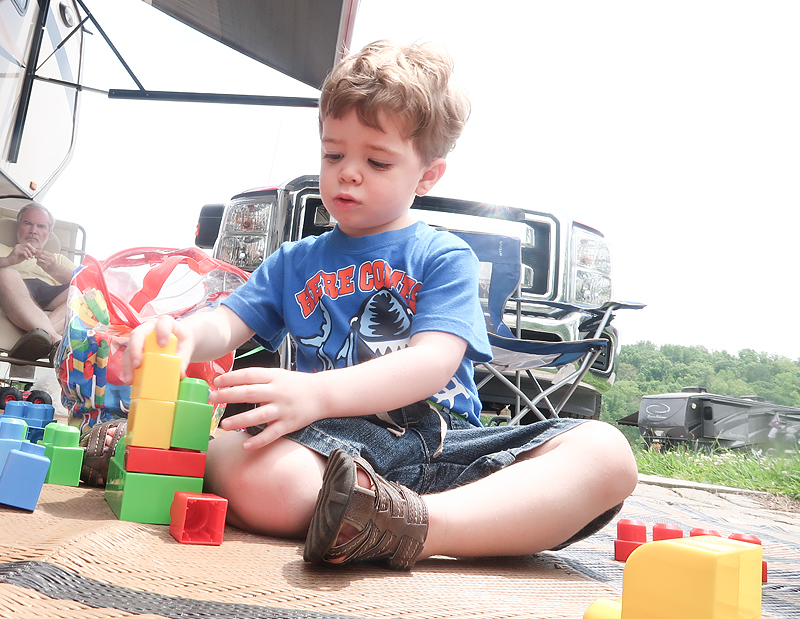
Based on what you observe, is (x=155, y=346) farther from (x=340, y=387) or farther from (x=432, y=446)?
(x=432, y=446)

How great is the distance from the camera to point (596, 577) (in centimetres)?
89

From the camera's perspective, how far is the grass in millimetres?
3643

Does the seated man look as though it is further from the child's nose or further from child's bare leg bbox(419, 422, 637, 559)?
child's bare leg bbox(419, 422, 637, 559)

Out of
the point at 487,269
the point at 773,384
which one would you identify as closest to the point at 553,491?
the point at 487,269

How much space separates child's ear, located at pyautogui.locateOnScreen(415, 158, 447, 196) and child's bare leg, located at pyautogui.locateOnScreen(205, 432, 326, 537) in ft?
1.72

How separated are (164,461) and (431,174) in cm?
65

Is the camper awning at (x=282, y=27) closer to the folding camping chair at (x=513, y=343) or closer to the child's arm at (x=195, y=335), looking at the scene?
the folding camping chair at (x=513, y=343)

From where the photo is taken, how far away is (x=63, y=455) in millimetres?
1105

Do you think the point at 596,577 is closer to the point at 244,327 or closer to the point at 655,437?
the point at 244,327

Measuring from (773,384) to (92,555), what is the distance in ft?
50.7

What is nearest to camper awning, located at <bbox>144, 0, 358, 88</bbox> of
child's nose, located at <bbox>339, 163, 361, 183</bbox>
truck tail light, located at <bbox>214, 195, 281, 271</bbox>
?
truck tail light, located at <bbox>214, 195, 281, 271</bbox>

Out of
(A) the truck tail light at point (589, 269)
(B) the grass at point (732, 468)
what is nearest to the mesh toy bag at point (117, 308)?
(A) the truck tail light at point (589, 269)

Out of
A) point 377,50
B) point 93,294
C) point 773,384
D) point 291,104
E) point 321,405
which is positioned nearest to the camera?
point 321,405

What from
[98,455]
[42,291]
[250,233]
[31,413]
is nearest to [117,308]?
[31,413]
